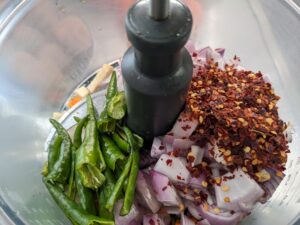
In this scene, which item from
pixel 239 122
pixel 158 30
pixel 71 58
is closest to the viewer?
pixel 158 30

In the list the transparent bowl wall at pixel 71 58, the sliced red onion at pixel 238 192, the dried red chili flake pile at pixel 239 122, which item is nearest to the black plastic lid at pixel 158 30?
the dried red chili flake pile at pixel 239 122

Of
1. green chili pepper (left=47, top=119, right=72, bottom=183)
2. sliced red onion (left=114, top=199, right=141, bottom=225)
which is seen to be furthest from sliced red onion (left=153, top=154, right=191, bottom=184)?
green chili pepper (left=47, top=119, right=72, bottom=183)

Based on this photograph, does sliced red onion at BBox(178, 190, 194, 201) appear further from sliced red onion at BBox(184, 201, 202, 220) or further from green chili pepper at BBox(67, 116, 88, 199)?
green chili pepper at BBox(67, 116, 88, 199)

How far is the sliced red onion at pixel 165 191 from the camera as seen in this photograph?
86cm

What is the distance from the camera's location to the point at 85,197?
0.90 metres

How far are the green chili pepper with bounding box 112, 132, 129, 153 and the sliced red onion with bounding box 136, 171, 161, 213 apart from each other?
7cm

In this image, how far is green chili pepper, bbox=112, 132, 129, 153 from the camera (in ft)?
2.98

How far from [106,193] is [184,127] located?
23cm

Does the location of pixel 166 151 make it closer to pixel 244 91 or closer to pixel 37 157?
pixel 244 91

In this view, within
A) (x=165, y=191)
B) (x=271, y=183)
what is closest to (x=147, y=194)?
(x=165, y=191)

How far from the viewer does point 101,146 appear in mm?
926

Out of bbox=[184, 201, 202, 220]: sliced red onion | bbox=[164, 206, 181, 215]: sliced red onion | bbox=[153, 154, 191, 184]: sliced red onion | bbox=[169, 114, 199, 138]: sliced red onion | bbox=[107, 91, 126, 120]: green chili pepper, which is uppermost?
bbox=[169, 114, 199, 138]: sliced red onion

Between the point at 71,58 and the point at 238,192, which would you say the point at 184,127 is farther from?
the point at 71,58

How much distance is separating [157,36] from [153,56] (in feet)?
0.16
